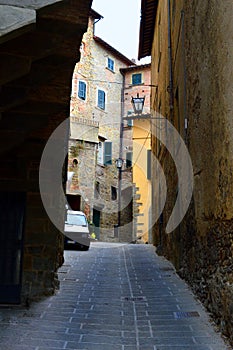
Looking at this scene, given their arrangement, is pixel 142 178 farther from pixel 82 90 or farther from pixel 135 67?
pixel 135 67

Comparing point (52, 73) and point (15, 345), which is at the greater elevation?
point (52, 73)

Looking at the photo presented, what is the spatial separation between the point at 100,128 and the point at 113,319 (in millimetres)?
24348

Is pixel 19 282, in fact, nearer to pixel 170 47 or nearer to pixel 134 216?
pixel 170 47

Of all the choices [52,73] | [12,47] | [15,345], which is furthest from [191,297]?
[12,47]

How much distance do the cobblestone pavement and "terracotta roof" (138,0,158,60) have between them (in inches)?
403

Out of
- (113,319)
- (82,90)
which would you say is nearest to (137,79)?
(82,90)

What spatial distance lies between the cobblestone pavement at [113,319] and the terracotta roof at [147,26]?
10230 mm

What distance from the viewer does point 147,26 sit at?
15.5 metres

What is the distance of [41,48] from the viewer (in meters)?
4.19

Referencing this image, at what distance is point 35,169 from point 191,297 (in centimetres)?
307

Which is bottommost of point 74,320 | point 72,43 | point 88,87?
point 74,320

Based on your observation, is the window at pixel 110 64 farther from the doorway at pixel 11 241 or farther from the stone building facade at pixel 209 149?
the doorway at pixel 11 241

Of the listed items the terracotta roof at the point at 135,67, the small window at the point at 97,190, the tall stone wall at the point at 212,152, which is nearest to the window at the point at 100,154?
the small window at the point at 97,190

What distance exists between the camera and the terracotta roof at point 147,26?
14162 millimetres
